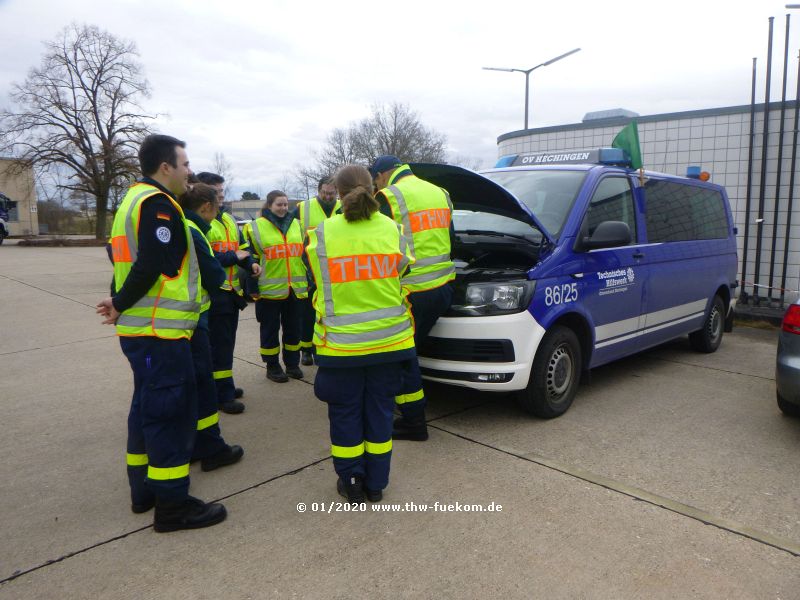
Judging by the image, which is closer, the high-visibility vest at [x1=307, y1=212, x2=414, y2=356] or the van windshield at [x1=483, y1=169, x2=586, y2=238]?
the high-visibility vest at [x1=307, y1=212, x2=414, y2=356]

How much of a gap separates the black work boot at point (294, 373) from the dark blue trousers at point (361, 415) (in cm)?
250

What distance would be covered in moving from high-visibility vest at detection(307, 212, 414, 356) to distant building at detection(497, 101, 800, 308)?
296 inches

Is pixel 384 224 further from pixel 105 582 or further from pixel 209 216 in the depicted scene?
pixel 105 582

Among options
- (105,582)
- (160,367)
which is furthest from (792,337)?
(105,582)

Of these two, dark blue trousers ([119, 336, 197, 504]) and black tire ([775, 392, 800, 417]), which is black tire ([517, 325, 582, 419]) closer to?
black tire ([775, 392, 800, 417])

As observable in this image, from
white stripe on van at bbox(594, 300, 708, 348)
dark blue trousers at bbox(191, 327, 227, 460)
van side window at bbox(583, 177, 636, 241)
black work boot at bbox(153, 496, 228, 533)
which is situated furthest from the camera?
white stripe on van at bbox(594, 300, 708, 348)

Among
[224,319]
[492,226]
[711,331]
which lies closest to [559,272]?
[492,226]

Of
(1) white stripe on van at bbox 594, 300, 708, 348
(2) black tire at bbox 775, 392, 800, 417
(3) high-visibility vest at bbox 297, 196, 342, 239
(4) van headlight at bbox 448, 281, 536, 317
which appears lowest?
(2) black tire at bbox 775, 392, 800, 417

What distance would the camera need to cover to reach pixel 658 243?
5.48 m

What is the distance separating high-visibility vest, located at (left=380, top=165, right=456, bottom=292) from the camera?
3.92 metres

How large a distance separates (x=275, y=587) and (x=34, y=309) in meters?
9.08

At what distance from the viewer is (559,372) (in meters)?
4.50

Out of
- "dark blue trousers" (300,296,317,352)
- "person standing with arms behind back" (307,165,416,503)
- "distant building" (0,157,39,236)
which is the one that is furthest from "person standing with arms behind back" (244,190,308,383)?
"distant building" (0,157,39,236)

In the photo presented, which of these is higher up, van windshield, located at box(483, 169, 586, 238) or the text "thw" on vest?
van windshield, located at box(483, 169, 586, 238)
